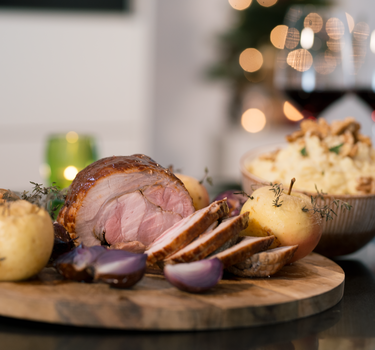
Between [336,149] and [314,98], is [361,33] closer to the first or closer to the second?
[314,98]

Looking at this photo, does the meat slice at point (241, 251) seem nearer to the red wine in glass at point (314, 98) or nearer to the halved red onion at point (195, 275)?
the halved red onion at point (195, 275)

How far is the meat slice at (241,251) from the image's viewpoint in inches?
44.7

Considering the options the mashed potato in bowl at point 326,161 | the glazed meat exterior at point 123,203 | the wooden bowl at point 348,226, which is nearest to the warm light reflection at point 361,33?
the mashed potato in bowl at point 326,161

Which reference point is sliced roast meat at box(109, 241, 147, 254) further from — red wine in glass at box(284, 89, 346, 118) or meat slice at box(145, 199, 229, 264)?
red wine in glass at box(284, 89, 346, 118)

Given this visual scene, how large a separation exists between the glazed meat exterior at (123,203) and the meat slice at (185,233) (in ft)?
0.39

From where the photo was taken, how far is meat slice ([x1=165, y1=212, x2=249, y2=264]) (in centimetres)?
113

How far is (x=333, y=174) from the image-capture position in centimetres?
164

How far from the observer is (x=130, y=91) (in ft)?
18.9

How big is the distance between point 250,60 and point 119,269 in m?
4.70

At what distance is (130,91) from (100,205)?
4606 millimetres

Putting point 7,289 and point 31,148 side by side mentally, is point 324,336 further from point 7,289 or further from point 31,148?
point 31,148

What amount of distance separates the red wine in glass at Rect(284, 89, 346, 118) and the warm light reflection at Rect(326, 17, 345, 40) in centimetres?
23

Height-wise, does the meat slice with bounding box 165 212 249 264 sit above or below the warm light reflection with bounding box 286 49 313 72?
below

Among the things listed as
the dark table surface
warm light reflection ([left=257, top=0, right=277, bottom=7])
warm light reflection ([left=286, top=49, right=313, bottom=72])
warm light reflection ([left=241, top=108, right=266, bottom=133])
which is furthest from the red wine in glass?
warm light reflection ([left=241, top=108, right=266, bottom=133])
